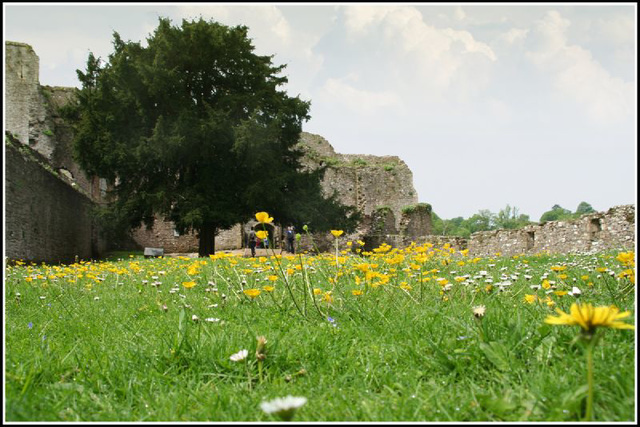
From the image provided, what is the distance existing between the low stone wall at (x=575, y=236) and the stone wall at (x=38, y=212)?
44.3ft

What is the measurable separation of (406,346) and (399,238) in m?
23.9

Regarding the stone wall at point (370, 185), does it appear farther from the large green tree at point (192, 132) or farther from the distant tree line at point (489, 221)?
the distant tree line at point (489, 221)

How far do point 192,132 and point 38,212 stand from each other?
5.39 meters

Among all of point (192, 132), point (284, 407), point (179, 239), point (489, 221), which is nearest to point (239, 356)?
point (284, 407)

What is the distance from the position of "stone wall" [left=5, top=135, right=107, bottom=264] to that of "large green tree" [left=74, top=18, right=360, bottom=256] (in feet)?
5.95

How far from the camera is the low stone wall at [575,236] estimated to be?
1236cm

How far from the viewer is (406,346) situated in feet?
7.18

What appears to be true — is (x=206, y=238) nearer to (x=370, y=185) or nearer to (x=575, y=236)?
(x=575, y=236)

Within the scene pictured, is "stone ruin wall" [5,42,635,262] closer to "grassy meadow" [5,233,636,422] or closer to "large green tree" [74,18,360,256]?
"large green tree" [74,18,360,256]

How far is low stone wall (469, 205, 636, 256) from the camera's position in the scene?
12.4 m

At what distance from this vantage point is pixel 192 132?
54.0 feet

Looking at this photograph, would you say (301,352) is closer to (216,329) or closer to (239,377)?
(239,377)

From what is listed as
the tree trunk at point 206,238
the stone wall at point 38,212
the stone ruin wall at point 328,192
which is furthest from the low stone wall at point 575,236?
the stone wall at point 38,212

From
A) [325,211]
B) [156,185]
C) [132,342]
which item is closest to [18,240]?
[156,185]
